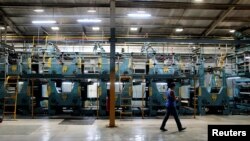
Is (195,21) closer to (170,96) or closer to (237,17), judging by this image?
(237,17)

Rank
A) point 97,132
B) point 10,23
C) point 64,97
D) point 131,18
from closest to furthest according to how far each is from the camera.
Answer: point 97,132 < point 64,97 < point 131,18 < point 10,23

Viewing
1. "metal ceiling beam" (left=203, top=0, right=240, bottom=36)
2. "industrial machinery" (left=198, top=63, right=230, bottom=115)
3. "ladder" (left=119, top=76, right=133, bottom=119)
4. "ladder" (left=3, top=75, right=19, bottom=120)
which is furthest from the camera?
"industrial machinery" (left=198, top=63, right=230, bottom=115)

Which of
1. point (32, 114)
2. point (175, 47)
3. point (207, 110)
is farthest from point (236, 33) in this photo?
point (32, 114)

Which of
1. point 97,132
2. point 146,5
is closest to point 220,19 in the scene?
point 146,5

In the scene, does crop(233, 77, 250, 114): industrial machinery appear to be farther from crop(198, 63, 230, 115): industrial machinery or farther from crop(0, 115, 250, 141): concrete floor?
crop(0, 115, 250, 141): concrete floor

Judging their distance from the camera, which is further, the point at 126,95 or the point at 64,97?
the point at 64,97

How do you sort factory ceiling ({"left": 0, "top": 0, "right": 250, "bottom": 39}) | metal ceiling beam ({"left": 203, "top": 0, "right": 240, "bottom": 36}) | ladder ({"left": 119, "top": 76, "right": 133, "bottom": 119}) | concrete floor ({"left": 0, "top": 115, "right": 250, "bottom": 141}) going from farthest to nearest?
metal ceiling beam ({"left": 203, "top": 0, "right": 240, "bottom": 36}) → factory ceiling ({"left": 0, "top": 0, "right": 250, "bottom": 39}) → ladder ({"left": 119, "top": 76, "right": 133, "bottom": 119}) → concrete floor ({"left": 0, "top": 115, "right": 250, "bottom": 141})

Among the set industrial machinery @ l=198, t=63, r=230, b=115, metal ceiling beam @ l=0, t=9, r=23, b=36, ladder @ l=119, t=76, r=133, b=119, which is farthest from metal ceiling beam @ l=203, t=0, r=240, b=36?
metal ceiling beam @ l=0, t=9, r=23, b=36

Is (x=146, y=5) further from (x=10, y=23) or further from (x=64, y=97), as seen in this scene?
(x=10, y=23)

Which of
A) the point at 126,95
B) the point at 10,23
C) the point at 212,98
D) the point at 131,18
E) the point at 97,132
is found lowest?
the point at 97,132

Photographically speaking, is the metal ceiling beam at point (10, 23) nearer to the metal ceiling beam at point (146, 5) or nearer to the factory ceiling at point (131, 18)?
the factory ceiling at point (131, 18)

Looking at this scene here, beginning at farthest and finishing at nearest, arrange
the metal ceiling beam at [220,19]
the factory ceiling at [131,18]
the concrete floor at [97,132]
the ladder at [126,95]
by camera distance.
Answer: the metal ceiling beam at [220,19]
the factory ceiling at [131,18]
the ladder at [126,95]
the concrete floor at [97,132]

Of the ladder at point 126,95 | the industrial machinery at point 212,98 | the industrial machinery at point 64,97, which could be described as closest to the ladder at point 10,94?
the industrial machinery at point 64,97

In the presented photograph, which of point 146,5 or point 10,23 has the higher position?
point 146,5
